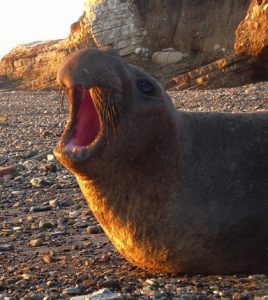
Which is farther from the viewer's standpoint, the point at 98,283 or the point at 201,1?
the point at 201,1

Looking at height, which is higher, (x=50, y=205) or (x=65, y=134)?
(x=65, y=134)

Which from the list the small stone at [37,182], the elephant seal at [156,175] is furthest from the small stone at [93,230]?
the small stone at [37,182]

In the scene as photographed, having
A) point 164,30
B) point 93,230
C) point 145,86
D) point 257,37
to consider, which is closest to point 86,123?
point 145,86

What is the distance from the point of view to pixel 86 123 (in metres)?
4.02

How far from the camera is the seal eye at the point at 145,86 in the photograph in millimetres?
4020

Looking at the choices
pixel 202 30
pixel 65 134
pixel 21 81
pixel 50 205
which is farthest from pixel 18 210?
pixel 21 81

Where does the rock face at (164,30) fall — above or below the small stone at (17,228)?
above

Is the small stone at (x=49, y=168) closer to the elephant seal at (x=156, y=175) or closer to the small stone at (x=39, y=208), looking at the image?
the small stone at (x=39, y=208)

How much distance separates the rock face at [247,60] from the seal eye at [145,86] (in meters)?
13.5

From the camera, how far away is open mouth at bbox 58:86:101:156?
395cm

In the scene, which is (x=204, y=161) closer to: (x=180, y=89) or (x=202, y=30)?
(x=180, y=89)

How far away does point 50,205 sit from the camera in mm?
6500

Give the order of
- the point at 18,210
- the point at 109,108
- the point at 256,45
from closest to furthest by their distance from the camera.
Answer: the point at 109,108
the point at 18,210
the point at 256,45

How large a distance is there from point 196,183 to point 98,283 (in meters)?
→ 0.71
